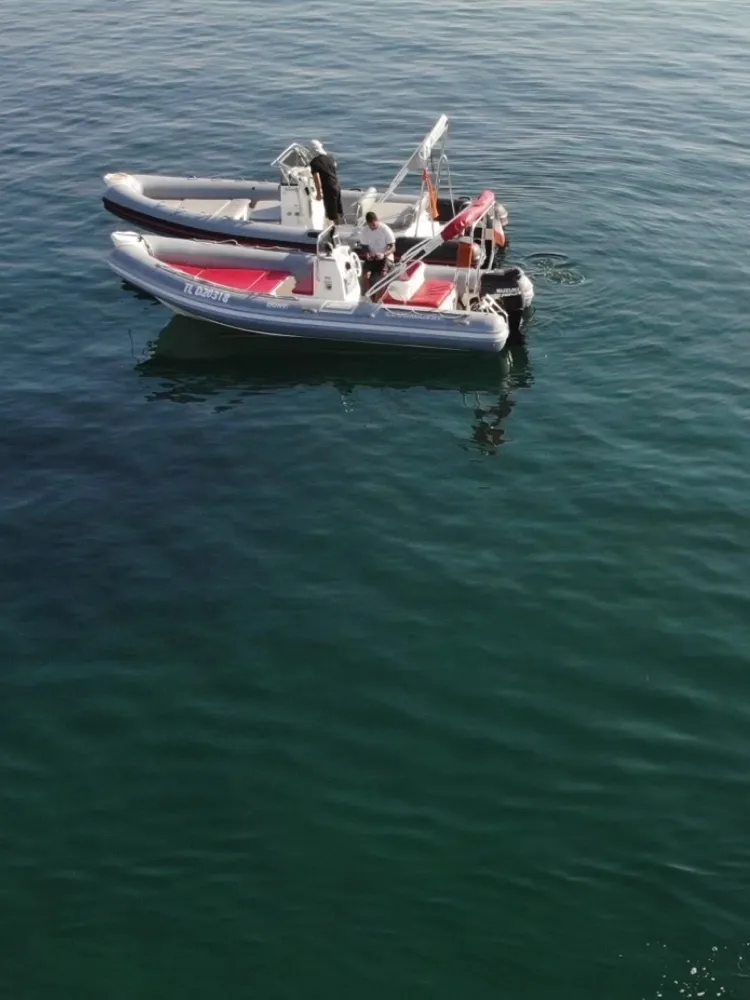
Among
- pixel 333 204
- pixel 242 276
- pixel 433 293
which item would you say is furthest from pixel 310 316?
pixel 333 204

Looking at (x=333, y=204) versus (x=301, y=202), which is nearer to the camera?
(x=301, y=202)

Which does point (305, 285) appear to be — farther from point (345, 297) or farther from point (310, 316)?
point (310, 316)

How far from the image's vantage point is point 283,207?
88.0 ft

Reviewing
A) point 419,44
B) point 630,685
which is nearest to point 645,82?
point 419,44

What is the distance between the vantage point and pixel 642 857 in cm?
1242

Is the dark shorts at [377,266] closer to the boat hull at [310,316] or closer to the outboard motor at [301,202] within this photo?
the boat hull at [310,316]

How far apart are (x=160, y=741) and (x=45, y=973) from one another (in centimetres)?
327

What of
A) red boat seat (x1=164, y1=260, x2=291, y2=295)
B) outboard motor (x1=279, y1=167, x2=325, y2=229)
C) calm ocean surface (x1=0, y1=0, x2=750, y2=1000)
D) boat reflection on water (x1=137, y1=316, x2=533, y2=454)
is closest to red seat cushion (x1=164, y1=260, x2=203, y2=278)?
red boat seat (x1=164, y1=260, x2=291, y2=295)

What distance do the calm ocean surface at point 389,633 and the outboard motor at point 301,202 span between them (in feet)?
14.0

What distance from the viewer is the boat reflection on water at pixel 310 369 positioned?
21938 mm

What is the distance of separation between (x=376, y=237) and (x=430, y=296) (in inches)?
69.4

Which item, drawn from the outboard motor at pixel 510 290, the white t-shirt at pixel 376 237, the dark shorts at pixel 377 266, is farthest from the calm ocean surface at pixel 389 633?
the white t-shirt at pixel 376 237

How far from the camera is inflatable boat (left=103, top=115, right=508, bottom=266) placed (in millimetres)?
25906

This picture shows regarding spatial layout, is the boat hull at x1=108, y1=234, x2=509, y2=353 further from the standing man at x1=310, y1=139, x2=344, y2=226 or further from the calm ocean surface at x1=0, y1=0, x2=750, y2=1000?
the standing man at x1=310, y1=139, x2=344, y2=226
